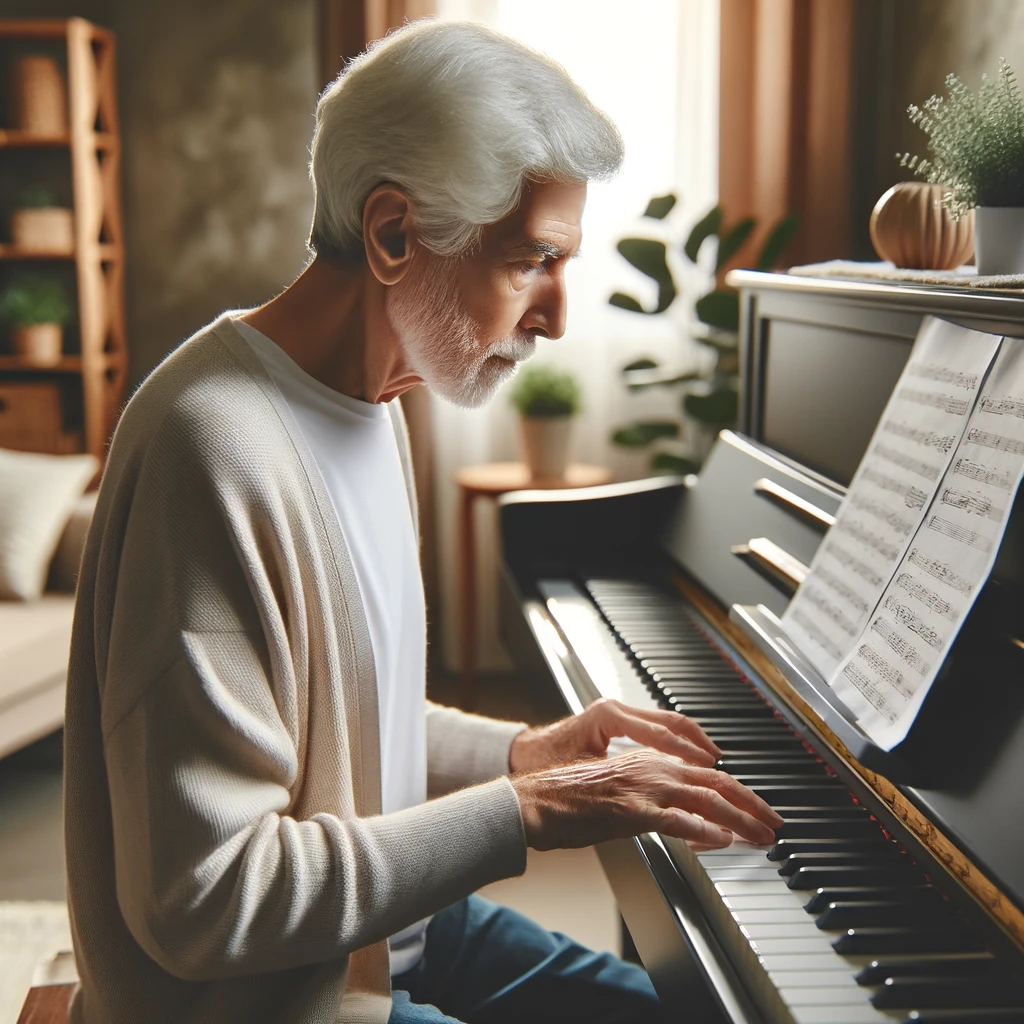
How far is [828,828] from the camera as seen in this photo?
1.08 meters

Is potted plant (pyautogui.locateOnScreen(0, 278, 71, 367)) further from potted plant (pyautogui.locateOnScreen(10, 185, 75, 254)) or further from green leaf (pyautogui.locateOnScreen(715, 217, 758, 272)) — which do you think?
green leaf (pyautogui.locateOnScreen(715, 217, 758, 272))

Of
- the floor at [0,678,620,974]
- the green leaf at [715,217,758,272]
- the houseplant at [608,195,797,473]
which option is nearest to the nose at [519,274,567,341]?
the floor at [0,678,620,974]

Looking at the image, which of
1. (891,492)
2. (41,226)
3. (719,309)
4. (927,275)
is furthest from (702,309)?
(41,226)

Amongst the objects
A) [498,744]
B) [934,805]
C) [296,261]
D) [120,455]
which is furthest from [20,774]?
[934,805]

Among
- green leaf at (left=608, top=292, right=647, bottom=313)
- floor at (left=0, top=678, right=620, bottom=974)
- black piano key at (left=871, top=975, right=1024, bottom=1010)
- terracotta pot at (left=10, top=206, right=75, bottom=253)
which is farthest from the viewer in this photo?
terracotta pot at (left=10, top=206, right=75, bottom=253)

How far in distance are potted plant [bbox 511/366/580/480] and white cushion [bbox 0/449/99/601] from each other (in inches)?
51.5

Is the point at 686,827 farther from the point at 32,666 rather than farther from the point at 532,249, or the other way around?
the point at 32,666

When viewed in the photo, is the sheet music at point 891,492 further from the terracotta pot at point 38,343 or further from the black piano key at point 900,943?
the terracotta pot at point 38,343

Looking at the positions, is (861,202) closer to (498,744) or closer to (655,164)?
(655,164)

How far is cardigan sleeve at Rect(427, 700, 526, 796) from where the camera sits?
138cm

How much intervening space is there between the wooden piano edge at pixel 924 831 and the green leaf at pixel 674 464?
1.85 m

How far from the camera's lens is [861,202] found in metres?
3.64

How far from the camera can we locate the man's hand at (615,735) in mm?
1197

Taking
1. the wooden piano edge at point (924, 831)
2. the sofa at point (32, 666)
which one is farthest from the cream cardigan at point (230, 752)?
the sofa at point (32, 666)
